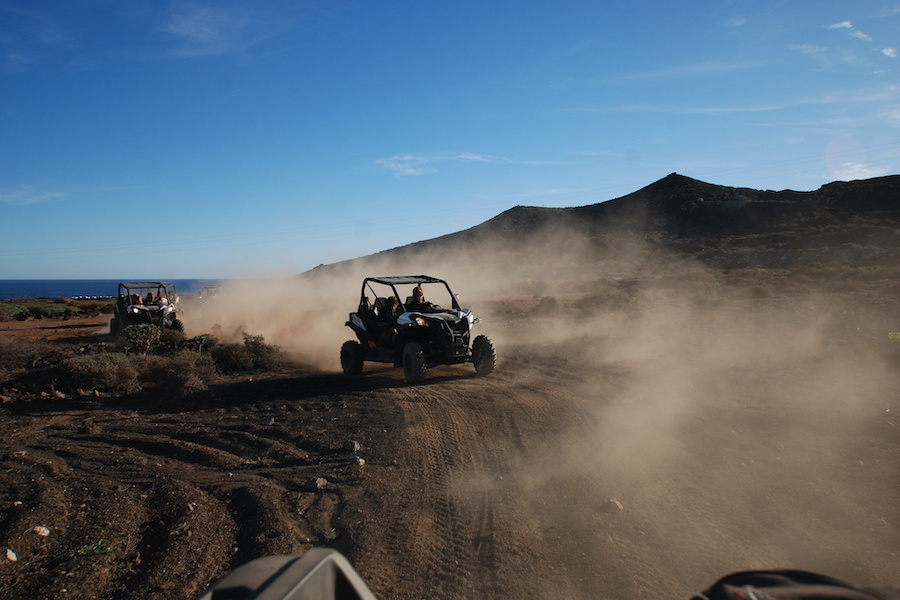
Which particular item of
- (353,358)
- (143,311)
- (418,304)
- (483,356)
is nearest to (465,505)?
(483,356)

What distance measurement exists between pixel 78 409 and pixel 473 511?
778 cm

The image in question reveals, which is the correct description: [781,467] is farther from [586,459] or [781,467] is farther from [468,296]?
[468,296]

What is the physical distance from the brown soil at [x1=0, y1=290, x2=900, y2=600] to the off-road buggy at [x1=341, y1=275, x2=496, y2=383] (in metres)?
0.51

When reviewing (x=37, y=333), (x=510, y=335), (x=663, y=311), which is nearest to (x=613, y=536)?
(x=510, y=335)

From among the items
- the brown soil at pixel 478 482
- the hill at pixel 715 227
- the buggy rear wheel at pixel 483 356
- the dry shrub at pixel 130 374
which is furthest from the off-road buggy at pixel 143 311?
the hill at pixel 715 227

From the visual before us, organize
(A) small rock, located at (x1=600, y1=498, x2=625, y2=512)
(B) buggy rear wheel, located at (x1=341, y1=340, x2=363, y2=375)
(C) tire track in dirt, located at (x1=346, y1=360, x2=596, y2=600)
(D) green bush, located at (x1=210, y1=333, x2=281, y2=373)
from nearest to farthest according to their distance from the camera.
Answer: (C) tire track in dirt, located at (x1=346, y1=360, x2=596, y2=600), (A) small rock, located at (x1=600, y1=498, x2=625, y2=512), (B) buggy rear wheel, located at (x1=341, y1=340, x2=363, y2=375), (D) green bush, located at (x1=210, y1=333, x2=281, y2=373)

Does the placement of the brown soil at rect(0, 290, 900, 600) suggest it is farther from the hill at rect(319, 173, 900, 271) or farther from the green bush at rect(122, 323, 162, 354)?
the hill at rect(319, 173, 900, 271)

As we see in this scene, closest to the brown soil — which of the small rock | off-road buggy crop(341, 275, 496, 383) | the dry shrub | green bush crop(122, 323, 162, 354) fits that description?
the small rock

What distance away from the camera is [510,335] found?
18781 mm

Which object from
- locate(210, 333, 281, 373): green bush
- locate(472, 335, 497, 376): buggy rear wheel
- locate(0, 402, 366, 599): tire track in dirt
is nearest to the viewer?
locate(0, 402, 366, 599): tire track in dirt

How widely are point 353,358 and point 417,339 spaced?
186cm

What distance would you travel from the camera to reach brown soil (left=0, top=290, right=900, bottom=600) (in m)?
4.04

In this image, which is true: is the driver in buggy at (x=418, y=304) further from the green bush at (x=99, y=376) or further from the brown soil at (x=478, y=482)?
the green bush at (x=99, y=376)

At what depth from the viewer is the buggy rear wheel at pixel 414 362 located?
10.7 metres
